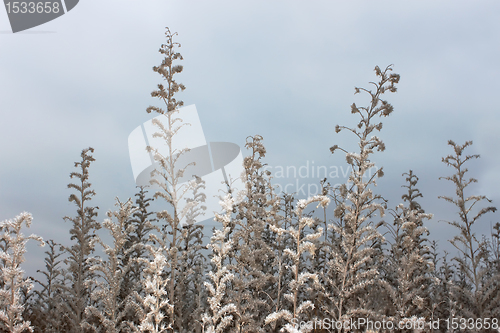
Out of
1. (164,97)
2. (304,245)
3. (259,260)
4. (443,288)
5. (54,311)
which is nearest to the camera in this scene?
(304,245)

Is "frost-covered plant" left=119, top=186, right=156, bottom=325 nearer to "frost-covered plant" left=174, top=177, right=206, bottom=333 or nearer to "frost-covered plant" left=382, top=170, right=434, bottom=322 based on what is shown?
"frost-covered plant" left=174, top=177, right=206, bottom=333

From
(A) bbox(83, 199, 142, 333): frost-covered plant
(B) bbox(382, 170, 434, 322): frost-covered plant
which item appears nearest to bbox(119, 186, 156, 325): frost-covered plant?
(A) bbox(83, 199, 142, 333): frost-covered plant

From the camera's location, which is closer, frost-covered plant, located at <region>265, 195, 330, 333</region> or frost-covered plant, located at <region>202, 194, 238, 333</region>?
frost-covered plant, located at <region>265, 195, 330, 333</region>

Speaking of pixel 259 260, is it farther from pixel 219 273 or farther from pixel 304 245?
pixel 304 245

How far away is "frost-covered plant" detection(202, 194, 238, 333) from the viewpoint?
8102 millimetres

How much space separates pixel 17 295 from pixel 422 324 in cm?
983

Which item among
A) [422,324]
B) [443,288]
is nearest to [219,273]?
[422,324]

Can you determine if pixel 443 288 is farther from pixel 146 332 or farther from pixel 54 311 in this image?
pixel 54 311

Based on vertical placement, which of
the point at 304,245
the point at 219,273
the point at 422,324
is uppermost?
the point at 304,245

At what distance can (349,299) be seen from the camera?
8820 mm

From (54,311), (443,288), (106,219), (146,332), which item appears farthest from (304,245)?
(443,288)

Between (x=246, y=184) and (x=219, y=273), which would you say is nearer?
(x=219, y=273)

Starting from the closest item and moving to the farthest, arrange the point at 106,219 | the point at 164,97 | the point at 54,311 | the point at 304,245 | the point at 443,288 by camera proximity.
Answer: the point at 304,245
the point at 106,219
the point at 164,97
the point at 54,311
the point at 443,288

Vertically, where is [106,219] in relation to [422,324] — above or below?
above
